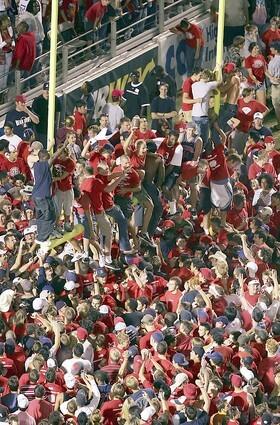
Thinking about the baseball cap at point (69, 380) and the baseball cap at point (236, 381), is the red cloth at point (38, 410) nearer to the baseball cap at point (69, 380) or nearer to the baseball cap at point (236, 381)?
the baseball cap at point (69, 380)

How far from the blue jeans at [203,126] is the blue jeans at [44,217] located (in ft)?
10.2

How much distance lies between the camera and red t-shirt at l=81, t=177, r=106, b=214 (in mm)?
31312

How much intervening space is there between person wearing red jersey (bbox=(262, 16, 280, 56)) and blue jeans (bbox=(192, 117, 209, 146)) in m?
4.71

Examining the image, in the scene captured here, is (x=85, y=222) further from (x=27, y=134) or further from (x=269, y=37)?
(x=269, y=37)

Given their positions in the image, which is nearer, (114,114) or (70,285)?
(70,285)

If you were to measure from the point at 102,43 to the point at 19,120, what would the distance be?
367cm

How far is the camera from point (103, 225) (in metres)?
31.7

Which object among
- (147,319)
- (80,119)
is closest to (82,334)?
(147,319)

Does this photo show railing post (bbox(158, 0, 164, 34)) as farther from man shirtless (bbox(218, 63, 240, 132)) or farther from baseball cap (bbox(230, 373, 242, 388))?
baseball cap (bbox(230, 373, 242, 388))

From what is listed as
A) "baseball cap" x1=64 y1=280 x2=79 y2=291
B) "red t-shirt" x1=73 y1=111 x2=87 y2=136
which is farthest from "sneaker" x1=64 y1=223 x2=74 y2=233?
"red t-shirt" x1=73 y1=111 x2=87 y2=136

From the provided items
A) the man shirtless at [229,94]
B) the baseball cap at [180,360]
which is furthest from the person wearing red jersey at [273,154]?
the baseball cap at [180,360]

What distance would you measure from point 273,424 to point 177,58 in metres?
12.8

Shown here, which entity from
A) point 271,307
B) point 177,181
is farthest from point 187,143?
point 271,307

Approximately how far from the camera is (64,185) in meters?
32.2
